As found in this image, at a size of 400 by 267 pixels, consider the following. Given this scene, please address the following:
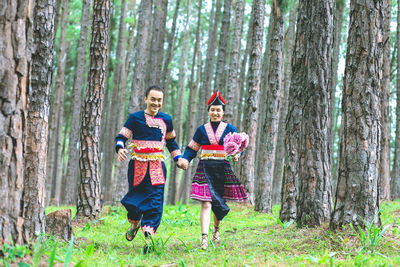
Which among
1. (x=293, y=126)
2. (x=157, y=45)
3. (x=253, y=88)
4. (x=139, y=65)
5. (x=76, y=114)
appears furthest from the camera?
(x=157, y=45)

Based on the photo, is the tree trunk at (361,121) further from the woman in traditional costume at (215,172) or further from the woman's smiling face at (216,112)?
the woman's smiling face at (216,112)

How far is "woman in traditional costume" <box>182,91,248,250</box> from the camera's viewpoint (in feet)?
17.7

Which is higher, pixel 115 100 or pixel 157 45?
pixel 157 45

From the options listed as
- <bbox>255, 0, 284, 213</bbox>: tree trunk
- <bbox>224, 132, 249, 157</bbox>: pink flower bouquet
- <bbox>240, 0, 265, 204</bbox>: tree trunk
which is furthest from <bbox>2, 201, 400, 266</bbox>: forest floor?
<bbox>240, 0, 265, 204</bbox>: tree trunk

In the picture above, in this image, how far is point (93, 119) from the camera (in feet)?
23.5

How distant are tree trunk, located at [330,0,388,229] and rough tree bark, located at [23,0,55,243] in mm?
3416

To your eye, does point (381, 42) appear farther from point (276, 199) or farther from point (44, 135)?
point (276, 199)

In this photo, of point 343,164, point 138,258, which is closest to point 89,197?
point 138,258

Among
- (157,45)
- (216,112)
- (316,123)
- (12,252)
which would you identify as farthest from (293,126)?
(157,45)

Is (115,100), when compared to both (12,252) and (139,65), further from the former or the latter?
(12,252)

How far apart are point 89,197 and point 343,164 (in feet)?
15.1

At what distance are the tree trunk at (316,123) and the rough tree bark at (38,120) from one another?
361 cm

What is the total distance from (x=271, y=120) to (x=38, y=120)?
605cm

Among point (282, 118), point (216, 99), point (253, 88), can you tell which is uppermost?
point (253, 88)
